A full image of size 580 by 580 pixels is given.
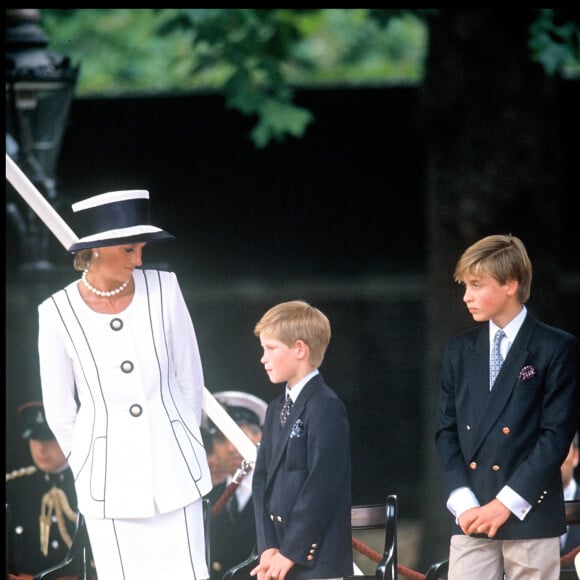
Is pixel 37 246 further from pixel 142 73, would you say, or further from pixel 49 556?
pixel 142 73

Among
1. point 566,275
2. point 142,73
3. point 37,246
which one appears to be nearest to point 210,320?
point 37,246

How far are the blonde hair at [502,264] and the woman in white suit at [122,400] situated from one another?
108 cm

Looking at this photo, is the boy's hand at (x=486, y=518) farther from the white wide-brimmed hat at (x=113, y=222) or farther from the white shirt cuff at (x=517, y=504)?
the white wide-brimmed hat at (x=113, y=222)

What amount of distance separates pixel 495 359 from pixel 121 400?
1332mm

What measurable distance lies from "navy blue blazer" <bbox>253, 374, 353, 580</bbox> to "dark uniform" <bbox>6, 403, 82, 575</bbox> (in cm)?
142

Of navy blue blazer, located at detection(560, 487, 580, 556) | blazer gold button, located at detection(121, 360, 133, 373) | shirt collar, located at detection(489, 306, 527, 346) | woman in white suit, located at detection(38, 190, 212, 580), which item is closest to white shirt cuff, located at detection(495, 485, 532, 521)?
shirt collar, located at detection(489, 306, 527, 346)

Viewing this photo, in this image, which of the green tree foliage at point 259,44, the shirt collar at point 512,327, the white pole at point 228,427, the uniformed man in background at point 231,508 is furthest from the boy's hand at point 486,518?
the green tree foliage at point 259,44

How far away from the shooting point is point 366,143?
7.37 meters

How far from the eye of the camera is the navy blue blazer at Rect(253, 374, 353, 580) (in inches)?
189

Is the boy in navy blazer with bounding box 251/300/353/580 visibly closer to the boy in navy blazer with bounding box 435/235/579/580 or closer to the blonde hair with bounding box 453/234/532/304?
the boy in navy blazer with bounding box 435/235/579/580

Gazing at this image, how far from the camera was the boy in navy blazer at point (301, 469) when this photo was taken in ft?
15.7

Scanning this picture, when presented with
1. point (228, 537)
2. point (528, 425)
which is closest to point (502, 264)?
point (528, 425)

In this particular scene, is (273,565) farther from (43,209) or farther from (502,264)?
(43,209)

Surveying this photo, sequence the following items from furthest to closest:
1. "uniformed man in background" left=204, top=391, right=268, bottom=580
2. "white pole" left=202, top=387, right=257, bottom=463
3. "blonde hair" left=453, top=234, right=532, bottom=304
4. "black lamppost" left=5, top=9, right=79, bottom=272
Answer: "black lamppost" left=5, top=9, right=79, bottom=272, "uniformed man in background" left=204, top=391, right=268, bottom=580, "white pole" left=202, top=387, right=257, bottom=463, "blonde hair" left=453, top=234, right=532, bottom=304
